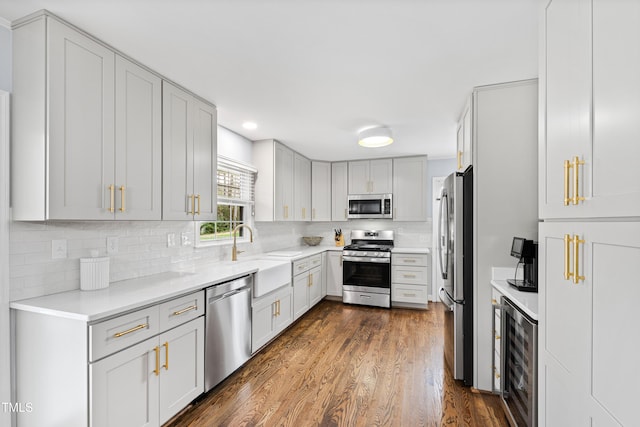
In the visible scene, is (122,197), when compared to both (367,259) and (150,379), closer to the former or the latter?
(150,379)

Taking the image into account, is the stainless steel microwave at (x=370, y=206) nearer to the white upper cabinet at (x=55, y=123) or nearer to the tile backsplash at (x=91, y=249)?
the tile backsplash at (x=91, y=249)

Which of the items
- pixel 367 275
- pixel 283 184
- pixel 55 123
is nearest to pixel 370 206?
pixel 367 275

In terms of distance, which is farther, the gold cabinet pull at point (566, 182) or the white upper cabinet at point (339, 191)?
the white upper cabinet at point (339, 191)

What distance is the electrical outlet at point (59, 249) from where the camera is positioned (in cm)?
185

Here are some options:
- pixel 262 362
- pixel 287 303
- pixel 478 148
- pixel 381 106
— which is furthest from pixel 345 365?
pixel 381 106

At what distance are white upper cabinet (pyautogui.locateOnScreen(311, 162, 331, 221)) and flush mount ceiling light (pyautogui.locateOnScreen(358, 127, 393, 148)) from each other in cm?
188

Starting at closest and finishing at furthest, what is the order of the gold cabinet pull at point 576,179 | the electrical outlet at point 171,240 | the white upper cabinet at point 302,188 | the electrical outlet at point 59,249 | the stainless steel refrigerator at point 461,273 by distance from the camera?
1. the gold cabinet pull at point 576,179
2. the electrical outlet at point 59,249
3. the stainless steel refrigerator at point 461,273
4. the electrical outlet at point 171,240
5. the white upper cabinet at point 302,188

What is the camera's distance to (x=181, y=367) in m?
2.02

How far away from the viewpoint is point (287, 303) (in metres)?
3.62

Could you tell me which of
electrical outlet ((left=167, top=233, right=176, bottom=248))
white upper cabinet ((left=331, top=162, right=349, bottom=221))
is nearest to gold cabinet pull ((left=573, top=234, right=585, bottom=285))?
electrical outlet ((left=167, top=233, right=176, bottom=248))

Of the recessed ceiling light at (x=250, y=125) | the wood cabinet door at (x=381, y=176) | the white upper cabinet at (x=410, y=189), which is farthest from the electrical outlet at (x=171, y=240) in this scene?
the white upper cabinet at (x=410, y=189)

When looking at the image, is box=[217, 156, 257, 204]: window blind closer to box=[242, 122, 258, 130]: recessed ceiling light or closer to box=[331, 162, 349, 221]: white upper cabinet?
box=[242, 122, 258, 130]: recessed ceiling light

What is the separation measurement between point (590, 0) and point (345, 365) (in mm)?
2876

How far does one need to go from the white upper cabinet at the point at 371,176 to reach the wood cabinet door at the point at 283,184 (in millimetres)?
1212
